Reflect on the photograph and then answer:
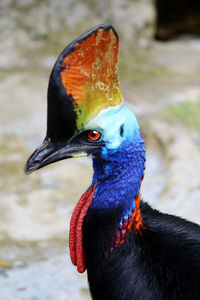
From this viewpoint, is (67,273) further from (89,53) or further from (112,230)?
(89,53)

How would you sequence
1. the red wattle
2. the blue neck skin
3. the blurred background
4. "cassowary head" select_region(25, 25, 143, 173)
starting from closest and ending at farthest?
"cassowary head" select_region(25, 25, 143, 173)
the blue neck skin
the red wattle
the blurred background

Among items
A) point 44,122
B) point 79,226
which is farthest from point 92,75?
point 44,122

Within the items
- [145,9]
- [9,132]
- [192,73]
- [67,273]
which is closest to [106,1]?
[145,9]

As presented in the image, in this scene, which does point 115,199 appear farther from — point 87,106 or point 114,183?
point 87,106

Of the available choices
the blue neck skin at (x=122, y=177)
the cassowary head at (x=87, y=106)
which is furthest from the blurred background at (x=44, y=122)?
the cassowary head at (x=87, y=106)

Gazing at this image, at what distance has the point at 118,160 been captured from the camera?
5.56ft

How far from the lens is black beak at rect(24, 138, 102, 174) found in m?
1.66

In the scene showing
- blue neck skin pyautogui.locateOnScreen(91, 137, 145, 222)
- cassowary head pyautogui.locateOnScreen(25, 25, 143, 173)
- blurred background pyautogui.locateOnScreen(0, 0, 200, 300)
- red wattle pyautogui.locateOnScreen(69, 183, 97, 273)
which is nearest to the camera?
cassowary head pyautogui.locateOnScreen(25, 25, 143, 173)

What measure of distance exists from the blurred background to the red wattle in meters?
0.71

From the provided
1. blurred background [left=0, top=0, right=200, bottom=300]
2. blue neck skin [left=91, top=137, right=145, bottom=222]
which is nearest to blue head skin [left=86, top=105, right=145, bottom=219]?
blue neck skin [left=91, top=137, right=145, bottom=222]

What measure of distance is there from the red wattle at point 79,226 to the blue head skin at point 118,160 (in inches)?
1.8

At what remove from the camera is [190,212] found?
9.85 feet

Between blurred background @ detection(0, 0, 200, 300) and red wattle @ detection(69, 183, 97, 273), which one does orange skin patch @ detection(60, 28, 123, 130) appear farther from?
blurred background @ detection(0, 0, 200, 300)

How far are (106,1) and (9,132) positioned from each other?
83.2 inches
